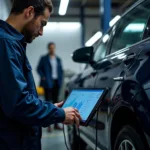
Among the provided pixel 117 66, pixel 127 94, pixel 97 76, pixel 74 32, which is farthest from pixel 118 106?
pixel 74 32

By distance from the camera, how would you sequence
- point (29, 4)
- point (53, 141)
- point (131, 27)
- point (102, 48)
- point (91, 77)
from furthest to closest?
point (53, 141) → point (102, 48) → point (91, 77) → point (131, 27) → point (29, 4)

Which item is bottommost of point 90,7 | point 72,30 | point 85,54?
point 85,54

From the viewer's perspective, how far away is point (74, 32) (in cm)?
1252

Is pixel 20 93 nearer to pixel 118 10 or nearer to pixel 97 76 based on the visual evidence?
pixel 97 76

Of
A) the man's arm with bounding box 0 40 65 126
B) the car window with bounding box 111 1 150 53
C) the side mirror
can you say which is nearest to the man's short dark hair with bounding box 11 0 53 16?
the man's arm with bounding box 0 40 65 126

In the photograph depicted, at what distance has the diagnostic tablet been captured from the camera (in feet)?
4.83

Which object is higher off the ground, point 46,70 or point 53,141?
point 46,70

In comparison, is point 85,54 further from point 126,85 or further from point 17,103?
point 17,103

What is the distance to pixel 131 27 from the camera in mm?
2258

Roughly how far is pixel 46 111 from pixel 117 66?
772 millimetres

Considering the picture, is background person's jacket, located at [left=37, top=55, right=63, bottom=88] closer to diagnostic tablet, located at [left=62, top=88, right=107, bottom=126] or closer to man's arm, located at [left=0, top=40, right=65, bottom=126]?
diagnostic tablet, located at [left=62, top=88, right=107, bottom=126]

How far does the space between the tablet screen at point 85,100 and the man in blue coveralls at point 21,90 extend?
3.3 inches

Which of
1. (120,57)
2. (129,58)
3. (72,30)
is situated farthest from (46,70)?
(72,30)

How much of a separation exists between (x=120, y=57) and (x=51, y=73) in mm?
3727
